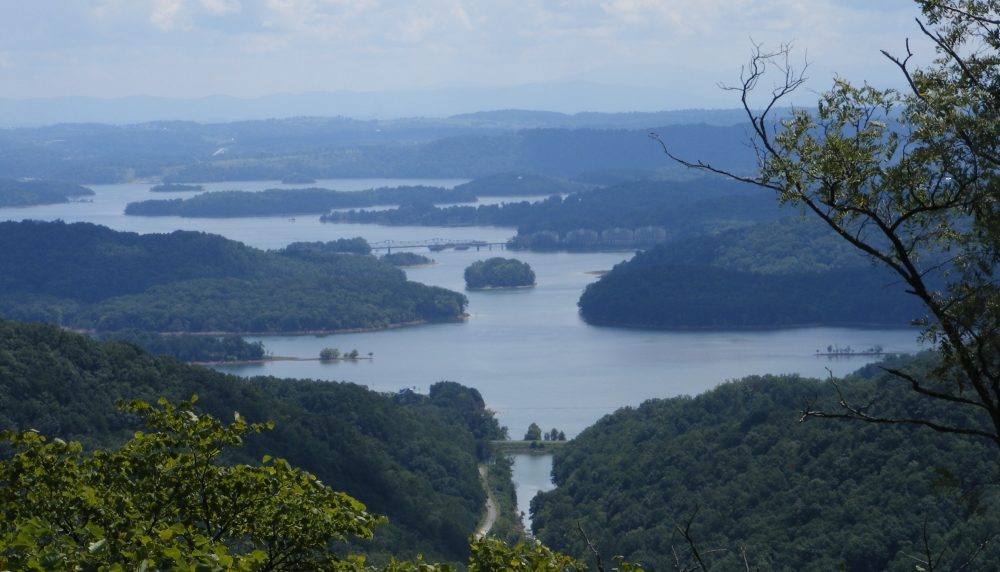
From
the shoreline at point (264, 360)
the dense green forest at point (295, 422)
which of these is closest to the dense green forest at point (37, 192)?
the shoreline at point (264, 360)

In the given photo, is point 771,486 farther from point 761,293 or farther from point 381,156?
point 381,156

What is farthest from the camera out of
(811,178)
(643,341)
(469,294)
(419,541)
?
(469,294)

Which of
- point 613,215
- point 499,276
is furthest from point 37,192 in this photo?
point 499,276

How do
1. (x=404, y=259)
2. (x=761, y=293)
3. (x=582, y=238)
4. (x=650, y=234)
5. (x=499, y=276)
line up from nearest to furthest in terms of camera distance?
1. (x=761, y=293)
2. (x=499, y=276)
3. (x=404, y=259)
4. (x=582, y=238)
5. (x=650, y=234)

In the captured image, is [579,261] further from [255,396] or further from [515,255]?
[255,396]

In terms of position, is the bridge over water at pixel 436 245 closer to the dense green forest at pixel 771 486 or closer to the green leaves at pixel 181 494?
the dense green forest at pixel 771 486

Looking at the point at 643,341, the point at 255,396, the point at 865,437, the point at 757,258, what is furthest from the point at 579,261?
the point at 865,437

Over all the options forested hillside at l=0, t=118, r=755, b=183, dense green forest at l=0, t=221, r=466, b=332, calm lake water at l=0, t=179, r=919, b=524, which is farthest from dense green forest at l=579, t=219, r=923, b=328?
forested hillside at l=0, t=118, r=755, b=183
